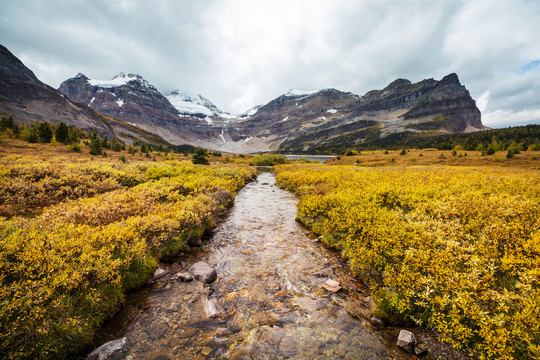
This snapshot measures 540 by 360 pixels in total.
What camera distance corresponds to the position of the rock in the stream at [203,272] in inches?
360

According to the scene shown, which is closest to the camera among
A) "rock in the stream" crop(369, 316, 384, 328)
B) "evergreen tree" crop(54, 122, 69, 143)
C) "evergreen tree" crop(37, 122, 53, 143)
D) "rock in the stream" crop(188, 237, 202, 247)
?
"rock in the stream" crop(369, 316, 384, 328)

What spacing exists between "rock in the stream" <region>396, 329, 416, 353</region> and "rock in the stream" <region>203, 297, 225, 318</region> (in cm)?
584

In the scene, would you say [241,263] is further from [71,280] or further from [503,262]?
[503,262]

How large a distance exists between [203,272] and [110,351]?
408cm

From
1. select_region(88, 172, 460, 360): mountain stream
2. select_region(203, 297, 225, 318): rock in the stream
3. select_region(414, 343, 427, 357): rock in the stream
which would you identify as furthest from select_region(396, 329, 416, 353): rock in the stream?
select_region(203, 297, 225, 318): rock in the stream

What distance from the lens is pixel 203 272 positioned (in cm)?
940

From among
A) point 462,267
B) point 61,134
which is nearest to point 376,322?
point 462,267

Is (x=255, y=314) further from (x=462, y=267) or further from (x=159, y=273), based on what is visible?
(x=462, y=267)

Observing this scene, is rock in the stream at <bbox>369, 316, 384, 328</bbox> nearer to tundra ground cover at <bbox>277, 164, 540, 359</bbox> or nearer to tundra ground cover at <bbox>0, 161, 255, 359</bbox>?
tundra ground cover at <bbox>277, 164, 540, 359</bbox>

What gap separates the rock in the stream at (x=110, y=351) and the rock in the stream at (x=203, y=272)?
3.50 m

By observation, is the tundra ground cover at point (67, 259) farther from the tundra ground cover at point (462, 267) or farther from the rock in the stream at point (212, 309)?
the tundra ground cover at point (462, 267)

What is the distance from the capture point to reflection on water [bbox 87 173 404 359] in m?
5.88

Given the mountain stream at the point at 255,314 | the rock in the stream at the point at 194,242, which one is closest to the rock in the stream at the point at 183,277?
the mountain stream at the point at 255,314

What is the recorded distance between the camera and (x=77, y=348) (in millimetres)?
5391
